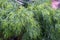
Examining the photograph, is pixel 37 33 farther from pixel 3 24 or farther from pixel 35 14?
pixel 3 24

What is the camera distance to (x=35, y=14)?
6.62 ft

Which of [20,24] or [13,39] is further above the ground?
[20,24]

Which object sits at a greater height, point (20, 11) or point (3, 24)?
point (20, 11)

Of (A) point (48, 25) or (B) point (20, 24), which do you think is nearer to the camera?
(B) point (20, 24)

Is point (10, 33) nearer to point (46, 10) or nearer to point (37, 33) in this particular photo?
point (37, 33)

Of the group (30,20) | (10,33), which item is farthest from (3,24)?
(30,20)

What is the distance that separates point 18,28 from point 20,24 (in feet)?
0.14

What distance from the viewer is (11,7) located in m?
2.05

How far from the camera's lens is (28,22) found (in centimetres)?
193

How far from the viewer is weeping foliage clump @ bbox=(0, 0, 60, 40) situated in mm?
1925

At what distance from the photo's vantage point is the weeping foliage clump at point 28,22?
6.31 feet

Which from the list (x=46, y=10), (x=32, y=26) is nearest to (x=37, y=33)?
(x=32, y=26)

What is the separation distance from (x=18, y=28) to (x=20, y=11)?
158 millimetres

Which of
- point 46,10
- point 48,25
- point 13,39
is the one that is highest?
point 46,10
